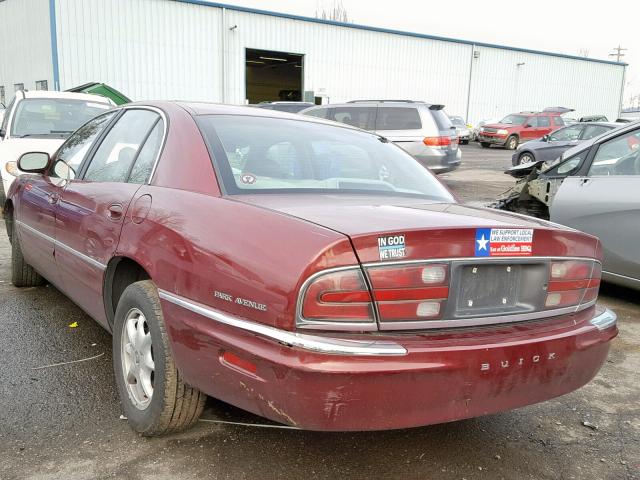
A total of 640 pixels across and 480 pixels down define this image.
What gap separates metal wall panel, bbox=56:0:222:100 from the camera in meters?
21.6

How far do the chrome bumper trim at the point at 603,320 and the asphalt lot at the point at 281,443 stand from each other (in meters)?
0.61

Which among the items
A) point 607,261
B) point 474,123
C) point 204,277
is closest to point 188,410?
point 204,277

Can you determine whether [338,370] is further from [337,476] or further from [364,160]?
[364,160]

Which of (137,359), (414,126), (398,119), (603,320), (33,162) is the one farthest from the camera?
(398,119)

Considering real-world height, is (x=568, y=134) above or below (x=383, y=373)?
above

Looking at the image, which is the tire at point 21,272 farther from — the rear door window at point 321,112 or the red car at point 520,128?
the red car at point 520,128

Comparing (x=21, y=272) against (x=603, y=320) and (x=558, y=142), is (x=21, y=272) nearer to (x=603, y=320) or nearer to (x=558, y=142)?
(x=603, y=320)

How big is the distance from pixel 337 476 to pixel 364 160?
5.28 feet

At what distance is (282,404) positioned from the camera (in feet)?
6.22

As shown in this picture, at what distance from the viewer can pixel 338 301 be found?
6.21ft

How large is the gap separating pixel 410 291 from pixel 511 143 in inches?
1015

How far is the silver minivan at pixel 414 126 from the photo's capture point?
1142 centimetres

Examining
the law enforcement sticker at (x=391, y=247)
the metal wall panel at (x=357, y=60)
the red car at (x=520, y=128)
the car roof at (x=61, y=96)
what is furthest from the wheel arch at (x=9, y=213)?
the red car at (x=520, y=128)

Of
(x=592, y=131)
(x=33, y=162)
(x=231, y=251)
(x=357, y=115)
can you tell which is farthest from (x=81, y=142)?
(x=592, y=131)
